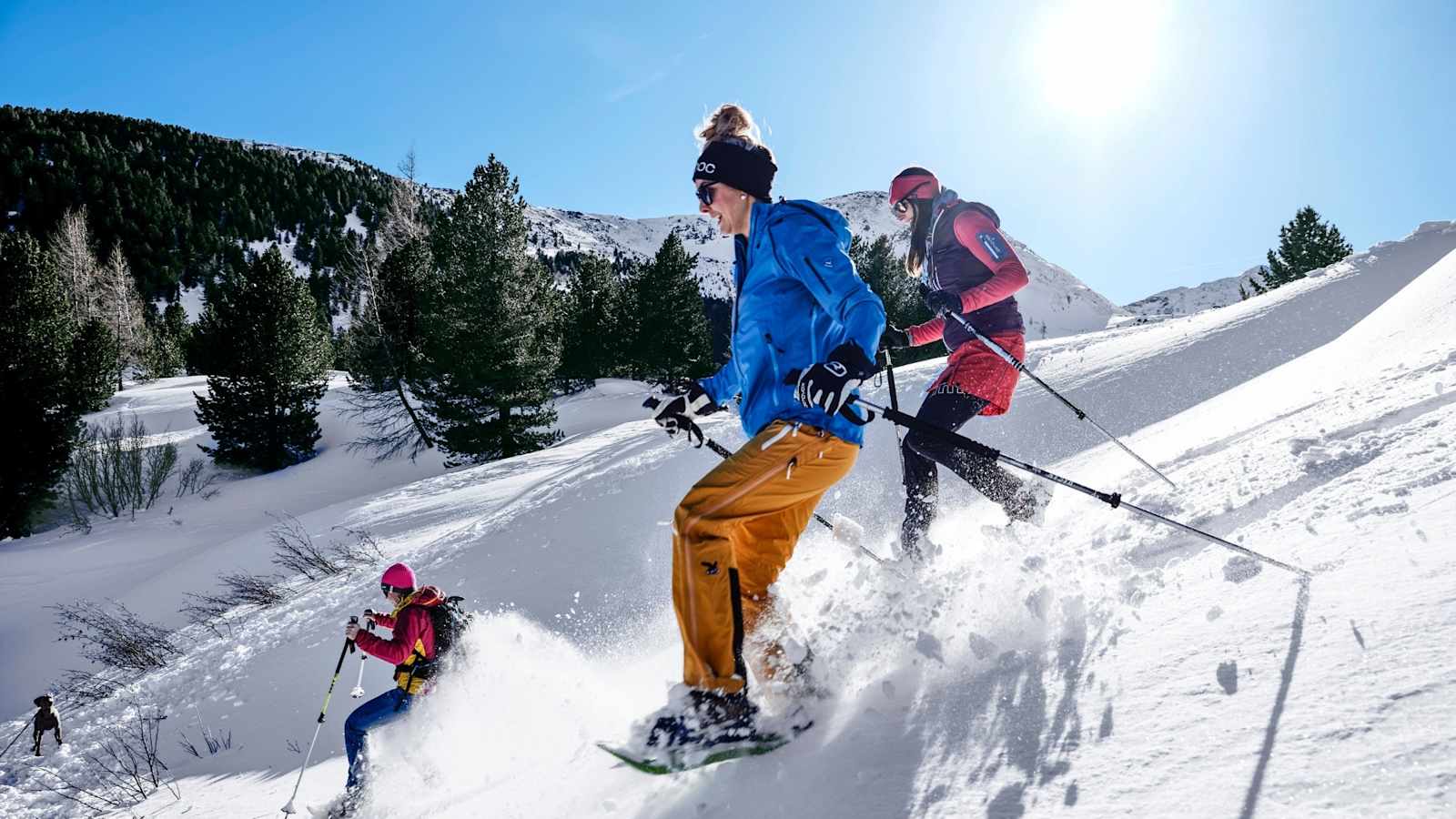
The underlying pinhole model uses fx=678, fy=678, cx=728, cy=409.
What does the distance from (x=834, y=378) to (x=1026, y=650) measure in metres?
1.08

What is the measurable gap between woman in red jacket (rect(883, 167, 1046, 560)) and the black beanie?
1.80 metres

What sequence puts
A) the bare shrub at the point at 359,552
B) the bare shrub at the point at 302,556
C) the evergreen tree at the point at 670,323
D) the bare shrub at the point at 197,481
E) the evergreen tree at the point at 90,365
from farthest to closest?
the evergreen tree at the point at 670,323 → the bare shrub at the point at 197,481 → the evergreen tree at the point at 90,365 → the bare shrub at the point at 302,556 → the bare shrub at the point at 359,552

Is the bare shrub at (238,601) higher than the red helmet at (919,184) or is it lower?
lower

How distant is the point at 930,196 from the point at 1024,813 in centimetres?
376

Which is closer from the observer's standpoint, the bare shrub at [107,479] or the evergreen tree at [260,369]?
the bare shrub at [107,479]

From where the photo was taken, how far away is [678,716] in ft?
7.29

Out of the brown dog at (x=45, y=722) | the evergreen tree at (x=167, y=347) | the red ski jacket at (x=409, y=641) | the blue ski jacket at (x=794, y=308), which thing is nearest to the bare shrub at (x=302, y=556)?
the brown dog at (x=45, y=722)

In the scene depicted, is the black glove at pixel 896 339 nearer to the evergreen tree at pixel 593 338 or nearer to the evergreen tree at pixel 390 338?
the evergreen tree at pixel 390 338

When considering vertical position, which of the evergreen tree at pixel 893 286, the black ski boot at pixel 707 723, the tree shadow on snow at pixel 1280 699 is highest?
the evergreen tree at pixel 893 286

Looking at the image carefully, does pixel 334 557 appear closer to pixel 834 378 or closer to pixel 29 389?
pixel 834 378

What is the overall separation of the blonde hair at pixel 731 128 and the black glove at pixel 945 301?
1.70 meters

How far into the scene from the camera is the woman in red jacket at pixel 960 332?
3.89 metres

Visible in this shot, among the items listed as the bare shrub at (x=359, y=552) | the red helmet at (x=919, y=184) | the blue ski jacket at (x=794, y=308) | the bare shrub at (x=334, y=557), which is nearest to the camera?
the blue ski jacket at (x=794, y=308)

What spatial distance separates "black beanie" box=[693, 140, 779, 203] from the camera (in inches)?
108
